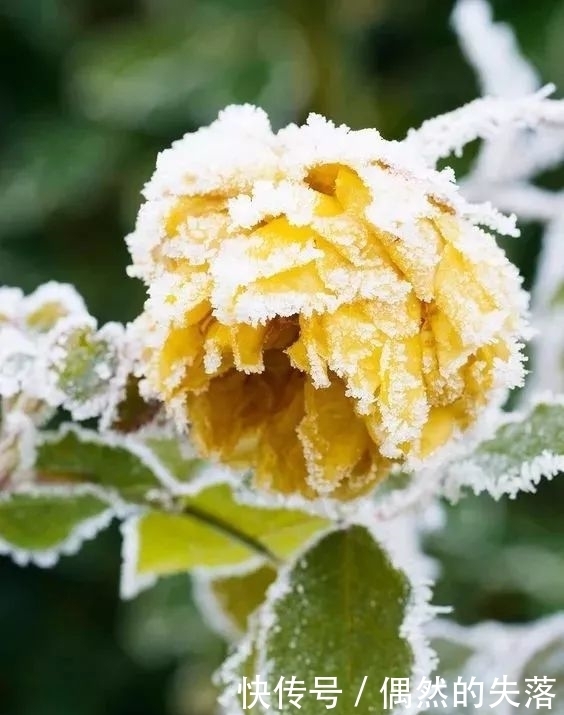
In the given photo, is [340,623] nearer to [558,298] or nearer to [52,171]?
[558,298]

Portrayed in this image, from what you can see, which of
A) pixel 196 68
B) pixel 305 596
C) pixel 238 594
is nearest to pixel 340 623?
pixel 305 596

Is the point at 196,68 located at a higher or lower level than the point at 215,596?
higher

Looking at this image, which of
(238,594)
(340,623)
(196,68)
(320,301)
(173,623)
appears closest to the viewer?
(320,301)

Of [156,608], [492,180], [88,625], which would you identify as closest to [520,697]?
[492,180]

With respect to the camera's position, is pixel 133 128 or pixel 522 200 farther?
pixel 133 128

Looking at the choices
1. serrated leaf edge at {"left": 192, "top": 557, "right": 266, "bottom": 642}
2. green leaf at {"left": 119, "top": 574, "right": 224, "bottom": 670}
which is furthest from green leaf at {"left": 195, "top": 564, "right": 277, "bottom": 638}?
green leaf at {"left": 119, "top": 574, "right": 224, "bottom": 670}

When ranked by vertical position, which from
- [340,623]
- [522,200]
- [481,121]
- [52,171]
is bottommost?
[340,623]
